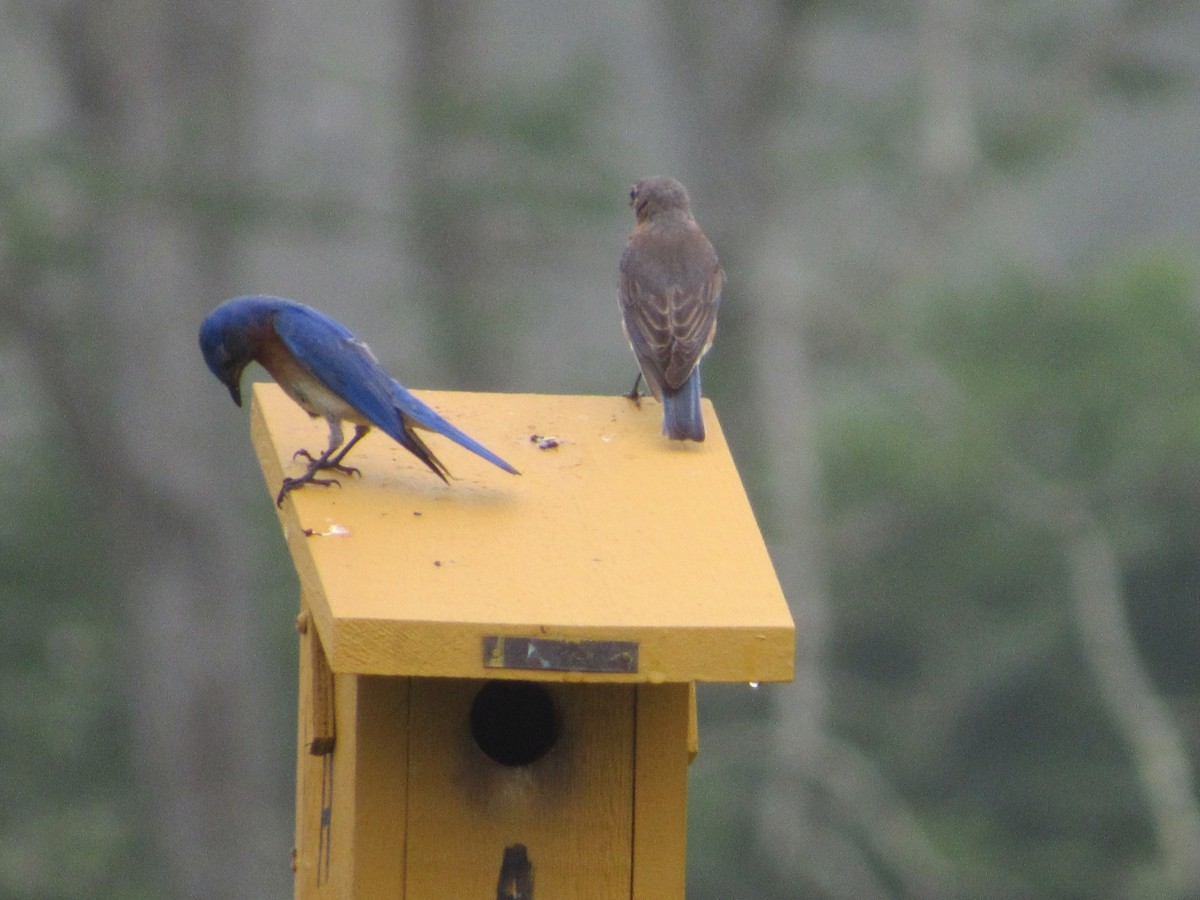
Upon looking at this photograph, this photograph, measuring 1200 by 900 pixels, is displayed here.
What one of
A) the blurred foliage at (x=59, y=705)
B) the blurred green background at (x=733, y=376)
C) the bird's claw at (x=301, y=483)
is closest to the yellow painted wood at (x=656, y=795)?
the bird's claw at (x=301, y=483)

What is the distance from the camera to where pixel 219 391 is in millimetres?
15602

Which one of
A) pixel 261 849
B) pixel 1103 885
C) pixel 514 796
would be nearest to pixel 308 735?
pixel 514 796

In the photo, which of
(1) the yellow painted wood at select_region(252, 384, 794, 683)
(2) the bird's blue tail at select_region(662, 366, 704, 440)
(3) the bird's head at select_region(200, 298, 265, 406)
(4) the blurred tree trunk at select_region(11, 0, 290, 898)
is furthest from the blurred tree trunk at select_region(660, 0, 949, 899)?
(1) the yellow painted wood at select_region(252, 384, 794, 683)

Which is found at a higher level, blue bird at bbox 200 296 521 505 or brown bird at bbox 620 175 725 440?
brown bird at bbox 620 175 725 440

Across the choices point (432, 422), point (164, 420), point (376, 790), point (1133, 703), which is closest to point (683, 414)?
point (432, 422)

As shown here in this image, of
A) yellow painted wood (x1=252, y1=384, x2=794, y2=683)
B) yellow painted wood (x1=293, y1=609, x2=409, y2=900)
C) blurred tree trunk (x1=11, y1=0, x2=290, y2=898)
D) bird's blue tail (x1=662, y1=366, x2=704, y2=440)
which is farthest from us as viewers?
blurred tree trunk (x1=11, y1=0, x2=290, y2=898)

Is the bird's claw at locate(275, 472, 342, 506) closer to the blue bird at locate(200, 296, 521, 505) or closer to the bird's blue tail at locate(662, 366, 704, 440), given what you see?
the blue bird at locate(200, 296, 521, 505)

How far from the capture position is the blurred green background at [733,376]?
548 inches

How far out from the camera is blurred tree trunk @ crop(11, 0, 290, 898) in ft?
44.9

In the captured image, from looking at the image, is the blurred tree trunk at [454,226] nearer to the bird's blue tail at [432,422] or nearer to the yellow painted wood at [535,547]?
the yellow painted wood at [535,547]

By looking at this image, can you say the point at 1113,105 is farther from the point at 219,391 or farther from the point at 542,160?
the point at 219,391

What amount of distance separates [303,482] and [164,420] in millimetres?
9533

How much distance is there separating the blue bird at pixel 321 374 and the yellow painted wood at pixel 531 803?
0.44 m

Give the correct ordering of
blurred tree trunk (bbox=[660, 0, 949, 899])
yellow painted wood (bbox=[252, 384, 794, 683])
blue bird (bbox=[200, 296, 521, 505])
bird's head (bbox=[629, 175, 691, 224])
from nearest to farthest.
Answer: yellow painted wood (bbox=[252, 384, 794, 683]) → blue bird (bbox=[200, 296, 521, 505]) → bird's head (bbox=[629, 175, 691, 224]) → blurred tree trunk (bbox=[660, 0, 949, 899])
